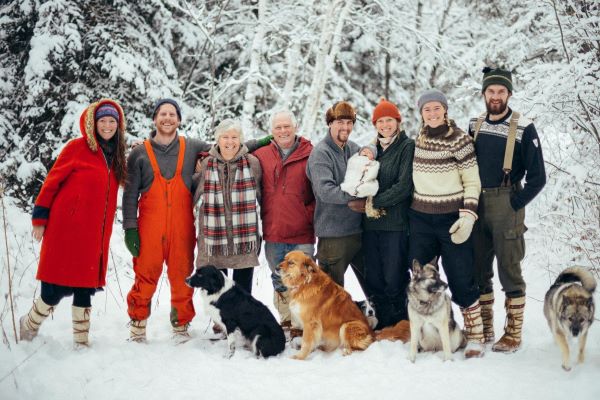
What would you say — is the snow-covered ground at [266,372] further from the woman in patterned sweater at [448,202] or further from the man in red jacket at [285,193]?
the man in red jacket at [285,193]

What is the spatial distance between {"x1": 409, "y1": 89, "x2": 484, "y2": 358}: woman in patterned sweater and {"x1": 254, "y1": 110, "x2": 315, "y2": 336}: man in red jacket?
104 centimetres

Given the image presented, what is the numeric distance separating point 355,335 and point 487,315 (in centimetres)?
129

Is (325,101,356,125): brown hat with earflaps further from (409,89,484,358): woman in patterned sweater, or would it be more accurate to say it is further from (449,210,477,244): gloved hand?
(449,210,477,244): gloved hand

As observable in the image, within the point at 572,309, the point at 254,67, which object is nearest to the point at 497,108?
the point at 572,309

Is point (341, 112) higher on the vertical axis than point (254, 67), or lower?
A: lower

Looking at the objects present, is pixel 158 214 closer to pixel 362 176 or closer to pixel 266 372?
pixel 266 372

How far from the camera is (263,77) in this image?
9.27 m

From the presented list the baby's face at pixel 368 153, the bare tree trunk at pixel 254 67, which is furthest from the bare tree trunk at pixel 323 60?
the baby's face at pixel 368 153

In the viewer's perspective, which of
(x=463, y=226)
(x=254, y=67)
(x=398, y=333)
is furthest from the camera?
(x=254, y=67)

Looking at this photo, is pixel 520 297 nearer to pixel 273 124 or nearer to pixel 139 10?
pixel 273 124

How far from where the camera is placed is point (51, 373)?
10.5 ft

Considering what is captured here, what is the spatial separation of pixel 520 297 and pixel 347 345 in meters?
1.52

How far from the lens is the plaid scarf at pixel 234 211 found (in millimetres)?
4012

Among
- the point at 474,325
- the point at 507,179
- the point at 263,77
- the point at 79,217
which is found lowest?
the point at 474,325
